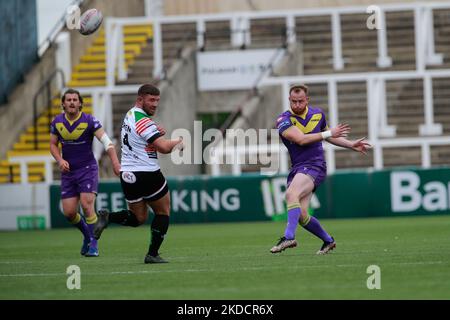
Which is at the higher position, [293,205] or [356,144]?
[356,144]

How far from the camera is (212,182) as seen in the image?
27.7 m

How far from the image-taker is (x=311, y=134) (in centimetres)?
1498

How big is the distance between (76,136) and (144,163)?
2.78m

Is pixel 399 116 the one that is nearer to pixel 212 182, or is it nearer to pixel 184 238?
pixel 212 182

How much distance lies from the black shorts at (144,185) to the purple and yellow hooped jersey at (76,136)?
2614mm

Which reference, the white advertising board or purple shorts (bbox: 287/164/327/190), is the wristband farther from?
the white advertising board

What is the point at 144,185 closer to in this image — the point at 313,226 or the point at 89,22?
the point at 313,226

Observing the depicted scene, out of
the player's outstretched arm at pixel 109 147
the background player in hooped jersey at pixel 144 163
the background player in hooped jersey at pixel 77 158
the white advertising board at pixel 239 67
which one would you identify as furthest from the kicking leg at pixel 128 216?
the white advertising board at pixel 239 67

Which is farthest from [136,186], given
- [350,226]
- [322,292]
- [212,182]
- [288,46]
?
[288,46]

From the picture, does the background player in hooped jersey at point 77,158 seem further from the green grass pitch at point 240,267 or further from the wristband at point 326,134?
the wristband at point 326,134

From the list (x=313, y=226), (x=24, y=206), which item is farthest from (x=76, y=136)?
(x=24, y=206)

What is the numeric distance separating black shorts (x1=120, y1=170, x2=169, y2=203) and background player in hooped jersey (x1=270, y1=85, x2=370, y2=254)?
1623 mm

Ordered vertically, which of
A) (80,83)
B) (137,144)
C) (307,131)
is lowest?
(137,144)

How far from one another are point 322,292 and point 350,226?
12925 millimetres
